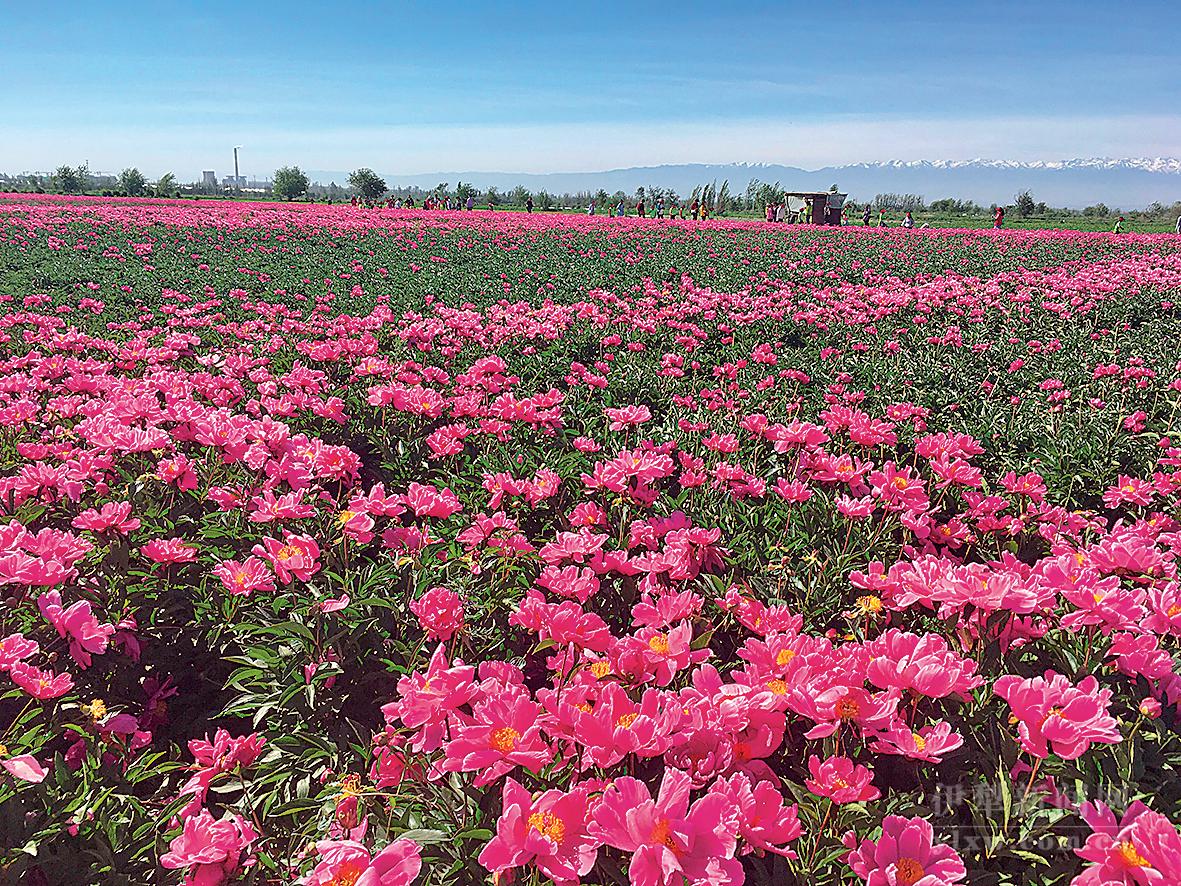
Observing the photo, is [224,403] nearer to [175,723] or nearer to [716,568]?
[175,723]

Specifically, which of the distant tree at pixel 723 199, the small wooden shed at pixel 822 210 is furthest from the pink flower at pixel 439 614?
the distant tree at pixel 723 199

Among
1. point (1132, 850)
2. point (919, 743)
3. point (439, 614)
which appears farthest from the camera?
point (439, 614)

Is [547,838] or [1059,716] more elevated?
[1059,716]

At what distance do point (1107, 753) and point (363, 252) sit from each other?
15.0 m

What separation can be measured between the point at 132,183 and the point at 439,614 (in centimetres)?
7526

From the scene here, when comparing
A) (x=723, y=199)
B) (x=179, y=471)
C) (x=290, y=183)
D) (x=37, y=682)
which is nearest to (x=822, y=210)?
(x=723, y=199)

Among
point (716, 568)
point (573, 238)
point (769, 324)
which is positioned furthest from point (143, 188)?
point (716, 568)

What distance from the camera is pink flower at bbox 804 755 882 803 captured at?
4.59ft

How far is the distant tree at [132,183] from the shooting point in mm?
58250

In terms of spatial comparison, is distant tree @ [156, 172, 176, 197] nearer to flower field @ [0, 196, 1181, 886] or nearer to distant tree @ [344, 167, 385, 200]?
distant tree @ [344, 167, 385, 200]

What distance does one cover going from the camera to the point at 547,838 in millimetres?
1165

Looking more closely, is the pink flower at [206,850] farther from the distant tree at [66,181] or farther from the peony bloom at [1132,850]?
the distant tree at [66,181]

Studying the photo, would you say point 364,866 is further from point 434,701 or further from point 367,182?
point 367,182

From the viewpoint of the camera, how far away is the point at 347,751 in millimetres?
1942
